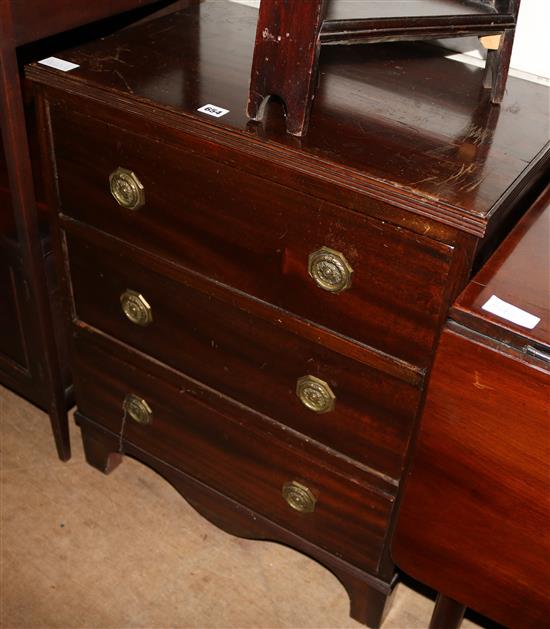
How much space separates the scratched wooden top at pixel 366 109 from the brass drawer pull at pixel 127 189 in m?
0.12

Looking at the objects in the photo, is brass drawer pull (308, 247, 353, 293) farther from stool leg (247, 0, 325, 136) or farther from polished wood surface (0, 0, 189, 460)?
polished wood surface (0, 0, 189, 460)

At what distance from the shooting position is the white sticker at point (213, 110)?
113cm

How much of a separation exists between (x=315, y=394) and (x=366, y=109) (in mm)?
450

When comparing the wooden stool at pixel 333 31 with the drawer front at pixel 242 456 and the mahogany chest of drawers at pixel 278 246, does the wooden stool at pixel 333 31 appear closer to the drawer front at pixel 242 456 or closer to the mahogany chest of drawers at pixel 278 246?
the mahogany chest of drawers at pixel 278 246

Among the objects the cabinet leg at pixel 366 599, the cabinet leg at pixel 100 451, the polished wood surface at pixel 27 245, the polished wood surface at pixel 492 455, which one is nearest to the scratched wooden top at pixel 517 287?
the polished wood surface at pixel 492 455

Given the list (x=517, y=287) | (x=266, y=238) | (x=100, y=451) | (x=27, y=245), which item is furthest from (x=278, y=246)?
(x=100, y=451)

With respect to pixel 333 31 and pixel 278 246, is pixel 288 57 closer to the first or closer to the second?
pixel 333 31

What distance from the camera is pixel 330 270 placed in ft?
3.67

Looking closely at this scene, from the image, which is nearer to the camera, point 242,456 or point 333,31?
point 333,31

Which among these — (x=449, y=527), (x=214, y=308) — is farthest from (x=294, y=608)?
(x=214, y=308)

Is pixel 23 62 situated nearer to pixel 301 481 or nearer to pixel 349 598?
pixel 301 481

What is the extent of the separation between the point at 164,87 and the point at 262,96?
0.18 meters

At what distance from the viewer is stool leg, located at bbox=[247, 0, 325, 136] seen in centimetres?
103

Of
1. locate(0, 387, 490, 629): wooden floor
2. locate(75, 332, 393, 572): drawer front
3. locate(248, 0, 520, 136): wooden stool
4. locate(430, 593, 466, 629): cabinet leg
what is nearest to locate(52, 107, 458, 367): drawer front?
locate(248, 0, 520, 136): wooden stool
